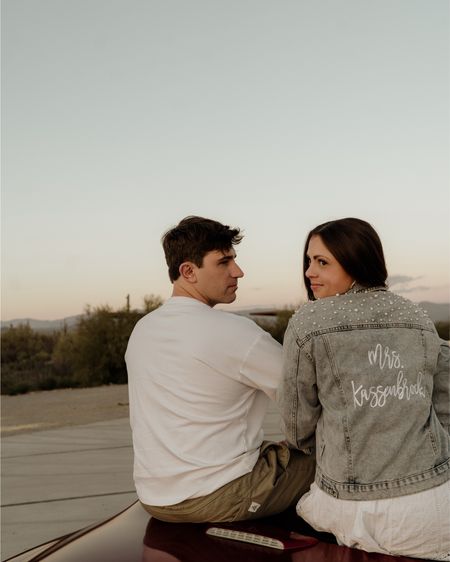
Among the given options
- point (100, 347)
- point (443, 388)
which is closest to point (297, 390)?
point (443, 388)

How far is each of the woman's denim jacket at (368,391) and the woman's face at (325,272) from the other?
0.15 ft

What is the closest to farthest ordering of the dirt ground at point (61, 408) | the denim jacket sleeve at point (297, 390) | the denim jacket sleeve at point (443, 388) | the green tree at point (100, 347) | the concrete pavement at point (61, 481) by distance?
the denim jacket sleeve at point (297, 390) < the denim jacket sleeve at point (443, 388) < the concrete pavement at point (61, 481) < the dirt ground at point (61, 408) < the green tree at point (100, 347)

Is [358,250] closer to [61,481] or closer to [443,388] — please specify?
[443,388]

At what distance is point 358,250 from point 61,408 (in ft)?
37.3

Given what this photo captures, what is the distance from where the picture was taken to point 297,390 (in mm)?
2018

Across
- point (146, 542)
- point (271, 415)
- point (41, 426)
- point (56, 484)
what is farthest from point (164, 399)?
point (41, 426)

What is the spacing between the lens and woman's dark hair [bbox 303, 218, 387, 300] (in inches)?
79.6

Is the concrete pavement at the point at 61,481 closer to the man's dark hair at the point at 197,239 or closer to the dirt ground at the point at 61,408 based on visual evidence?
the dirt ground at the point at 61,408

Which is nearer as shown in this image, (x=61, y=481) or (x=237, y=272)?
(x=237, y=272)

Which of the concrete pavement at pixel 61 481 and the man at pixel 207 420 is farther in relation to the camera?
the concrete pavement at pixel 61 481

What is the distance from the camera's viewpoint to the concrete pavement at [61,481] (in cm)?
468

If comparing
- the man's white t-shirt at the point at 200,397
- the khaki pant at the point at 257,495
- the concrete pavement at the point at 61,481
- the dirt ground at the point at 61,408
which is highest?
the man's white t-shirt at the point at 200,397

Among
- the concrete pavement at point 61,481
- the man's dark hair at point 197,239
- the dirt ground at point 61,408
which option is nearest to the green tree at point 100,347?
the dirt ground at point 61,408

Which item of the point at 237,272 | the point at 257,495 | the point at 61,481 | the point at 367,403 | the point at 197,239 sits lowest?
the point at 61,481
